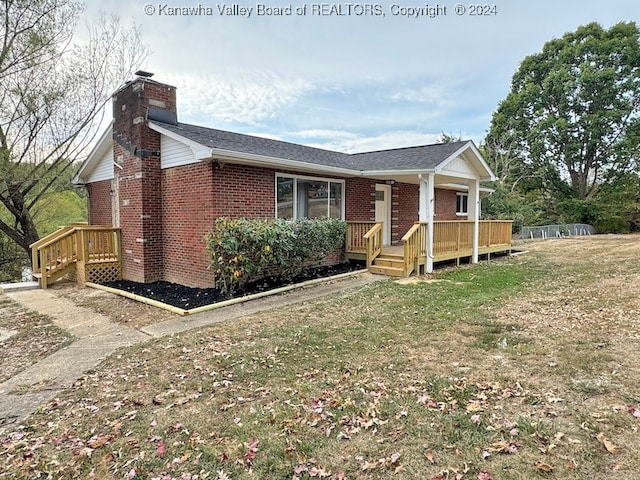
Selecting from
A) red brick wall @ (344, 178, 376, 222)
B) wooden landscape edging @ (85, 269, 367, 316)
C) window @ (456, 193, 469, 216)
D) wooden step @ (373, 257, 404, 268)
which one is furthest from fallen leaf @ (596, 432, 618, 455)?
window @ (456, 193, 469, 216)

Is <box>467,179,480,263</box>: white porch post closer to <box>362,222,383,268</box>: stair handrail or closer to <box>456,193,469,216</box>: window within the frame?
<box>362,222,383,268</box>: stair handrail

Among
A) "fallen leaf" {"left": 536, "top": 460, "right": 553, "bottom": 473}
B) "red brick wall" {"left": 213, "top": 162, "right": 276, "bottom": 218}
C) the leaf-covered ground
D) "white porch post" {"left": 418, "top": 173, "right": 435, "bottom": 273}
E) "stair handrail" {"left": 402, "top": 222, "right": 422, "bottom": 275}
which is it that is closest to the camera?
"fallen leaf" {"left": 536, "top": 460, "right": 553, "bottom": 473}

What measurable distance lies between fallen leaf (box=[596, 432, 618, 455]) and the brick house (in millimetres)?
7456

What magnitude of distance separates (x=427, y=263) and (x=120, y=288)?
8036 millimetres

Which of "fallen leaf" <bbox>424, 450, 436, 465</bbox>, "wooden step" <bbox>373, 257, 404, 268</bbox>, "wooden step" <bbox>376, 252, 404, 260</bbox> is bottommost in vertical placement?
"fallen leaf" <bbox>424, 450, 436, 465</bbox>

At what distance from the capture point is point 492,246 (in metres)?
14.1

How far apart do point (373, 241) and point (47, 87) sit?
42.8ft

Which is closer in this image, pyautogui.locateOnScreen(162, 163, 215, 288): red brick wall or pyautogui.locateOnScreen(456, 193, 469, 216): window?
pyautogui.locateOnScreen(162, 163, 215, 288): red brick wall

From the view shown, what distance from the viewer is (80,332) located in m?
6.17

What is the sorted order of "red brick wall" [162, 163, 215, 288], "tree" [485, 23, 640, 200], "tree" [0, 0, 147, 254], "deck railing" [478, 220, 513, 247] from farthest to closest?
"tree" [485, 23, 640, 200] → "deck railing" [478, 220, 513, 247] → "tree" [0, 0, 147, 254] → "red brick wall" [162, 163, 215, 288]

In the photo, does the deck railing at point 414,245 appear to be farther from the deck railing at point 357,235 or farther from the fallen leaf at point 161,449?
the fallen leaf at point 161,449

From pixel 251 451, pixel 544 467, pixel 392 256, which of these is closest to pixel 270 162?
pixel 392 256

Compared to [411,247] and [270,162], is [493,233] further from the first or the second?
[270,162]

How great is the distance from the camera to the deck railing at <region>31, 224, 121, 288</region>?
1025 centimetres
